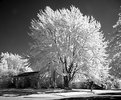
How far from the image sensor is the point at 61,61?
2969 centimetres

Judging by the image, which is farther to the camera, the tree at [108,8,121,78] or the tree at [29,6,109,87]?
the tree at [29,6,109,87]

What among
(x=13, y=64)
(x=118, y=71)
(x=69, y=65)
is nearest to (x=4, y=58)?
(x=13, y=64)

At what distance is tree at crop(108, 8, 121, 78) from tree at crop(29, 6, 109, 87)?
20.1 feet

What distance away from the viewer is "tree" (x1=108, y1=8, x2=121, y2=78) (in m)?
21.7

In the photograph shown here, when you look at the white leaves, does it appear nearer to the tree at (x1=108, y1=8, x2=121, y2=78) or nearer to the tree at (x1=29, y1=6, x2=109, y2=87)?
the tree at (x1=29, y1=6, x2=109, y2=87)

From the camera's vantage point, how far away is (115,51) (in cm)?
2275

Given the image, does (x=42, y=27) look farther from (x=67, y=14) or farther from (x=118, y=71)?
(x=118, y=71)

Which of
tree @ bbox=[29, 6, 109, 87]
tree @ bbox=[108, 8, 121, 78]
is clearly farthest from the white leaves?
tree @ bbox=[108, 8, 121, 78]

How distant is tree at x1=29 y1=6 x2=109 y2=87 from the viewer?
29.2 meters

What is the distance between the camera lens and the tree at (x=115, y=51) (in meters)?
21.7

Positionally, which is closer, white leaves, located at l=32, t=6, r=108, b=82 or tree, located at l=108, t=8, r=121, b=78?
tree, located at l=108, t=8, r=121, b=78

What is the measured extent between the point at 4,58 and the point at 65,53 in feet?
225

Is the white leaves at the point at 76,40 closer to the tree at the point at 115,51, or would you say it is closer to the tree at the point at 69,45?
the tree at the point at 69,45

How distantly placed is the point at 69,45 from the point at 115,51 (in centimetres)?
895
